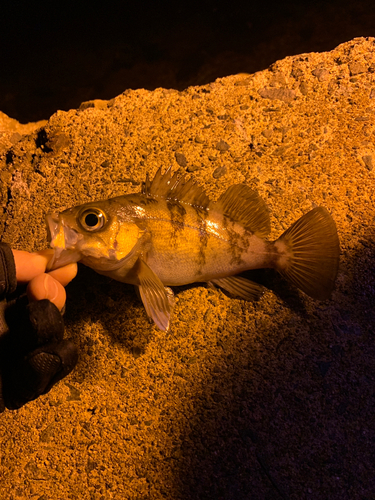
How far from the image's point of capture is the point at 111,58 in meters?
2.88

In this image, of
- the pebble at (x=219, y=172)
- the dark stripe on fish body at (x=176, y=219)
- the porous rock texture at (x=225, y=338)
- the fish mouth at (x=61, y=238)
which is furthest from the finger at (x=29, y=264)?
the pebble at (x=219, y=172)

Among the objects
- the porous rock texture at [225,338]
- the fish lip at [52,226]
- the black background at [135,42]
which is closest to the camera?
the fish lip at [52,226]

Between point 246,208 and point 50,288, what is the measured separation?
101cm

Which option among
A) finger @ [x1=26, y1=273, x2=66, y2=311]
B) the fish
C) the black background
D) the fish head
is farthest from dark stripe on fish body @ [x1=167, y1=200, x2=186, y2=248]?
the black background

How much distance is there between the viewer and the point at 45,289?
61.0 inches

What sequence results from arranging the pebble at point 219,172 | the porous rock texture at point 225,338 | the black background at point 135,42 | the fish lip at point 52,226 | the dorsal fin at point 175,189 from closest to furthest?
1. the fish lip at point 52,226
2. the porous rock texture at point 225,338
3. the dorsal fin at point 175,189
4. the pebble at point 219,172
5. the black background at point 135,42

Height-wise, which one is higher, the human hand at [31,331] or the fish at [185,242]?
the fish at [185,242]

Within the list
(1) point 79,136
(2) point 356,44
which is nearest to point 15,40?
(1) point 79,136

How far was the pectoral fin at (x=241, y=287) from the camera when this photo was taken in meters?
1.73

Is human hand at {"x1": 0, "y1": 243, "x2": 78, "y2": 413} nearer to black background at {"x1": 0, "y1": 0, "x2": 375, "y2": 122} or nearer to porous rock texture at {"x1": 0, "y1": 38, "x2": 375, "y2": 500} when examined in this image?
porous rock texture at {"x1": 0, "y1": 38, "x2": 375, "y2": 500}

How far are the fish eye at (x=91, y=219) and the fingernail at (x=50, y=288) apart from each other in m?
0.32

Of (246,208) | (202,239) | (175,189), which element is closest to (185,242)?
(202,239)

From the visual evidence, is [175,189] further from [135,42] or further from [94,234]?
[135,42]

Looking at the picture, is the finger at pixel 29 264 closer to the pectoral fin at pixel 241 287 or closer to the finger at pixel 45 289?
the finger at pixel 45 289
